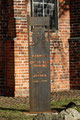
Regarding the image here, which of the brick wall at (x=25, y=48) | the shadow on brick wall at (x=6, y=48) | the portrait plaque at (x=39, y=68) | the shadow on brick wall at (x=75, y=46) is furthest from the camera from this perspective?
the shadow on brick wall at (x=75, y=46)

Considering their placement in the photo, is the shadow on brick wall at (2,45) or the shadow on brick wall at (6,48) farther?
the shadow on brick wall at (2,45)

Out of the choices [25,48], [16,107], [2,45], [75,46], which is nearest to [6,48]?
[2,45]

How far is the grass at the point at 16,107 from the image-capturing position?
9914mm

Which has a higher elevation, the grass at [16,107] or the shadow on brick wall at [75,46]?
the shadow on brick wall at [75,46]

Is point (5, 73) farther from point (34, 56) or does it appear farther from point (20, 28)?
point (34, 56)

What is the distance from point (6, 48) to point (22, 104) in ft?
10.3

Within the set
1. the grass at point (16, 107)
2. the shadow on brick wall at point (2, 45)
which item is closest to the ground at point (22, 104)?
the grass at point (16, 107)

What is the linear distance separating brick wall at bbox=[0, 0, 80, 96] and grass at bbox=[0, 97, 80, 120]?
1.05m

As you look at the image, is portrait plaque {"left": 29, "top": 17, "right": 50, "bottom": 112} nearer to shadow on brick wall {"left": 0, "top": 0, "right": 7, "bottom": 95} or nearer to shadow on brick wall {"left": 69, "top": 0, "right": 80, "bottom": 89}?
shadow on brick wall {"left": 0, "top": 0, "right": 7, "bottom": 95}

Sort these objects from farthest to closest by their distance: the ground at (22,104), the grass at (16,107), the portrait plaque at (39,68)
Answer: the portrait plaque at (39,68) < the ground at (22,104) < the grass at (16,107)

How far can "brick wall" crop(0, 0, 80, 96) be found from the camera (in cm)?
1455

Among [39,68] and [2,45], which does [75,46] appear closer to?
[2,45]

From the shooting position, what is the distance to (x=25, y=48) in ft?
47.9

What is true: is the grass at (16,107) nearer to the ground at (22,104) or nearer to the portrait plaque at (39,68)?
the ground at (22,104)
